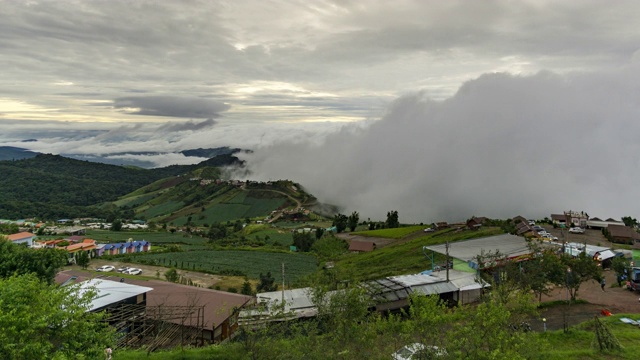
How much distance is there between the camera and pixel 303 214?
512 feet

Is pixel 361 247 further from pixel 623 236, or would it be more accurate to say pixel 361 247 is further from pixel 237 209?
pixel 237 209

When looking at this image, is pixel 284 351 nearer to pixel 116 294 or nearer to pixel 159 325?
pixel 159 325

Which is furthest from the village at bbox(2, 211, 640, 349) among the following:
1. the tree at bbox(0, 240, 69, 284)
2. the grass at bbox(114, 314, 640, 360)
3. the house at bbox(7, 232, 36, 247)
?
the house at bbox(7, 232, 36, 247)

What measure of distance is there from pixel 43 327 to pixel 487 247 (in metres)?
49.1

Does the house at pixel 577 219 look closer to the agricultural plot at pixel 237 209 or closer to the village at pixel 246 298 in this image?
the village at pixel 246 298

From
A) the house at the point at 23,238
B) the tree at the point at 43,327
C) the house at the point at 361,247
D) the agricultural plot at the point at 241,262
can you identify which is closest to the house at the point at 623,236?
the house at the point at 361,247

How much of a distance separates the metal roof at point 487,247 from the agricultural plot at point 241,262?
25.2m

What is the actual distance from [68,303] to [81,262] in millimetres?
64987

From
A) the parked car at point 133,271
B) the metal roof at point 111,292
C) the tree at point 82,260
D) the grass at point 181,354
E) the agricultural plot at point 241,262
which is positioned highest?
the metal roof at point 111,292

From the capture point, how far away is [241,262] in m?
76.4

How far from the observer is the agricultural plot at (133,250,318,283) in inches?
2682

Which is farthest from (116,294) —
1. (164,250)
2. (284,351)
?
(164,250)

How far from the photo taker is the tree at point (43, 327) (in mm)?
13336

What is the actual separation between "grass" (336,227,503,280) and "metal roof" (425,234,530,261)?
227 cm
